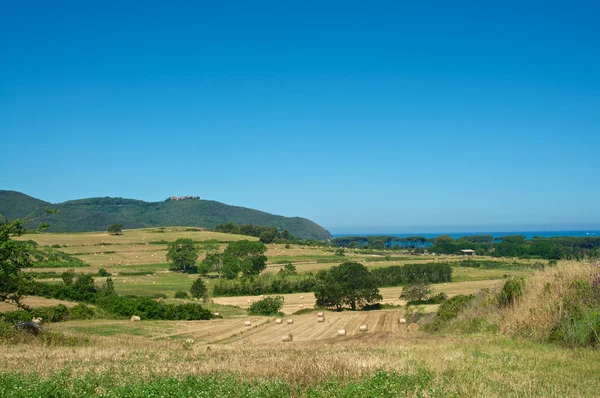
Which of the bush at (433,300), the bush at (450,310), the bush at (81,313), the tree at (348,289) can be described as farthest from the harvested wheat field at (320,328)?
the bush at (433,300)

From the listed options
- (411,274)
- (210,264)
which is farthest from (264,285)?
(411,274)

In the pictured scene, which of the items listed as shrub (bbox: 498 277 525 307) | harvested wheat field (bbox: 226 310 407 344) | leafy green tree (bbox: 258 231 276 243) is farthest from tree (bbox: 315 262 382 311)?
leafy green tree (bbox: 258 231 276 243)

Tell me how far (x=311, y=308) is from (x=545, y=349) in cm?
5412

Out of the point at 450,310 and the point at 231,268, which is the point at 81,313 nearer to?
the point at 450,310

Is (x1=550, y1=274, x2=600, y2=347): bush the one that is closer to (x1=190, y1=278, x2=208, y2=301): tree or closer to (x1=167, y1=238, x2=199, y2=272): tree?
(x1=190, y1=278, x2=208, y2=301): tree

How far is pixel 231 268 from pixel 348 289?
137 feet

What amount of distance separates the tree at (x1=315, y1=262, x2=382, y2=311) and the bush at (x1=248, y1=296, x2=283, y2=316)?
6346 millimetres

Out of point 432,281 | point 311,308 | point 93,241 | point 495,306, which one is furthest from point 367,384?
point 93,241

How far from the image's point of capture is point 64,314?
40875mm

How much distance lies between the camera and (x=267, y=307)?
65.6m

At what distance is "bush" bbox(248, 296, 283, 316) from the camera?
213 ft

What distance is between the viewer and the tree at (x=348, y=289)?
67062 mm

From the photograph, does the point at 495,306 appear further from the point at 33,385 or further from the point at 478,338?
the point at 33,385

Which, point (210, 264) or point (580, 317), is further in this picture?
point (210, 264)
